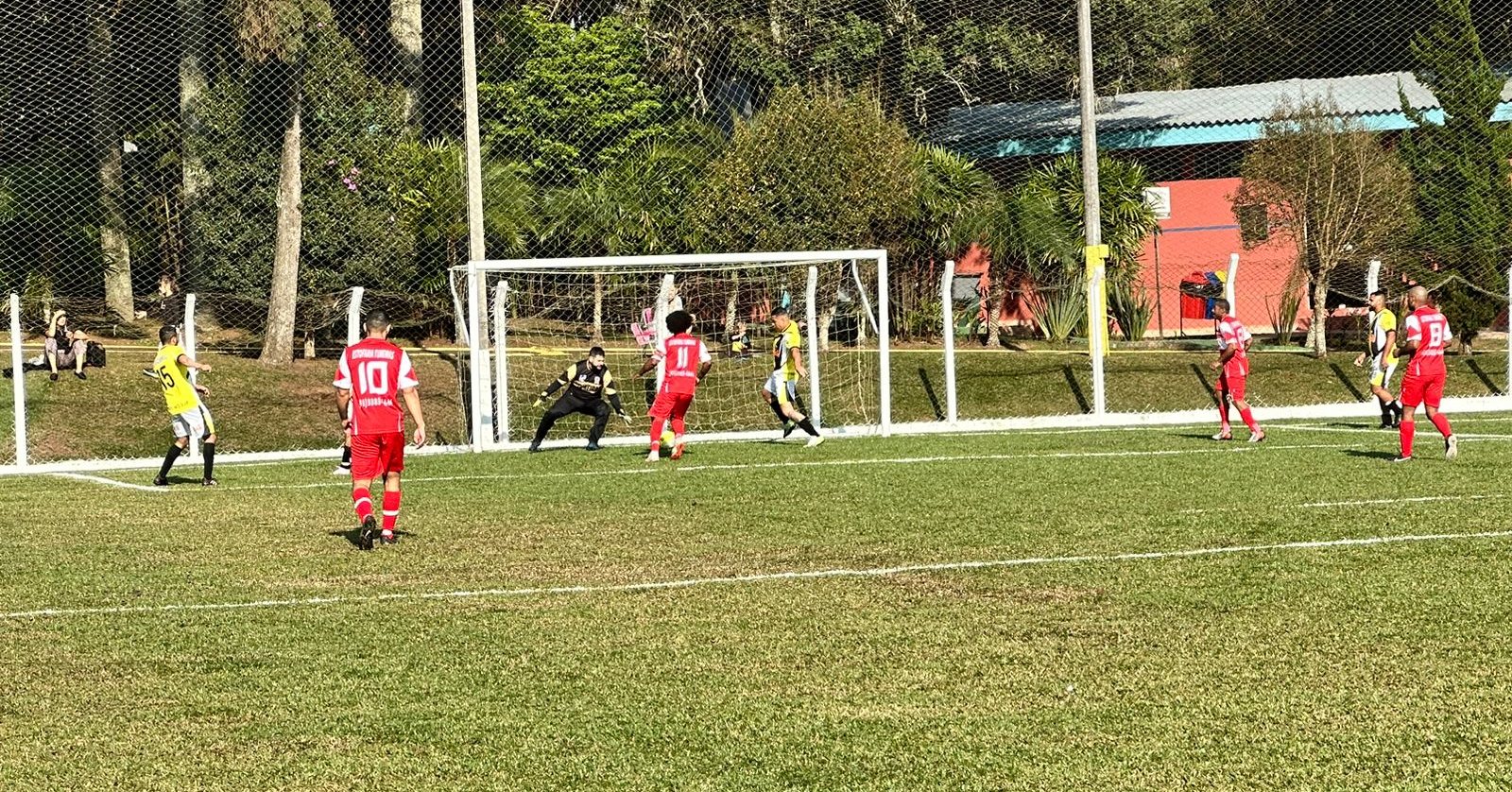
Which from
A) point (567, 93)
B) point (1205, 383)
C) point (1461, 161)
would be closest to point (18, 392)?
point (1205, 383)

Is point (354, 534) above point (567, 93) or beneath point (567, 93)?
beneath

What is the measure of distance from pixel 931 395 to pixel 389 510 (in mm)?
16700

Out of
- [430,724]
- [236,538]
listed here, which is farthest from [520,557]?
[430,724]

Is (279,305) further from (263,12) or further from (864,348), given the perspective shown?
(864,348)

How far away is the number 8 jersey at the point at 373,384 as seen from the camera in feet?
39.7

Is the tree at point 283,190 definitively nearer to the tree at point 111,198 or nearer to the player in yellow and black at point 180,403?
the tree at point 111,198

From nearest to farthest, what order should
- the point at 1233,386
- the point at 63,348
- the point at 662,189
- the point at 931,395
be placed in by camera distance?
the point at 1233,386 → the point at 63,348 → the point at 931,395 → the point at 662,189

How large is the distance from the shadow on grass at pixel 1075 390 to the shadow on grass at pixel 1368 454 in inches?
391

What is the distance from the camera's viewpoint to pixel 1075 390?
28.3 metres

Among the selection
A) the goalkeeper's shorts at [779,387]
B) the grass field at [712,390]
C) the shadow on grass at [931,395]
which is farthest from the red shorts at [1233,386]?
the shadow on grass at [931,395]

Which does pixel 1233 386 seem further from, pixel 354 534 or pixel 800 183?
pixel 800 183

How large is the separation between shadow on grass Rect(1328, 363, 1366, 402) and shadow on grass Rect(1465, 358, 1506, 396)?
202cm

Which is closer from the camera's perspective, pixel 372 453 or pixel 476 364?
pixel 372 453

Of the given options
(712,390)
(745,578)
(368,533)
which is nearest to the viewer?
(745,578)
